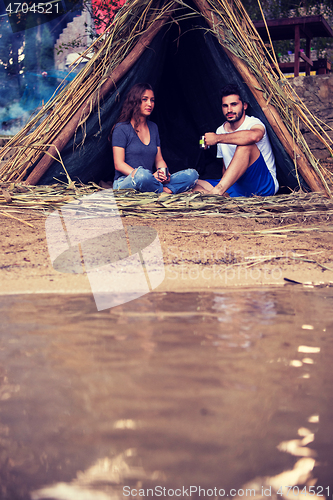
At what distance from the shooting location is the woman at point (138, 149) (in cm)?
295

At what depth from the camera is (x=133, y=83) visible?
3.24 m

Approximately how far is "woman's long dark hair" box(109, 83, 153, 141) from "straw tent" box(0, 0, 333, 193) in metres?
0.11

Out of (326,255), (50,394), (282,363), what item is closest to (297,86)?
(326,255)

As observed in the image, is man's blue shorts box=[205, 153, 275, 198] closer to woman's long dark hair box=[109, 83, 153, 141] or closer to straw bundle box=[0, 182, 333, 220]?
straw bundle box=[0, 182, 333, 220]

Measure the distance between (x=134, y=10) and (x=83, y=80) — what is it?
2.02 feet

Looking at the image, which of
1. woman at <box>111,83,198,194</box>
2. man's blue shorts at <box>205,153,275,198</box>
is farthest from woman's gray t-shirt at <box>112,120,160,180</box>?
man's blue shorts at <box>205,153,275,198</box>

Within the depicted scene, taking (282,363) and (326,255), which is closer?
(282,363)

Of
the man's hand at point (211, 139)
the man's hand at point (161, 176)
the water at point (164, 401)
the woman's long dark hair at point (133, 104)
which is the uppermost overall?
the woman's long dark hair at point (133, 104)

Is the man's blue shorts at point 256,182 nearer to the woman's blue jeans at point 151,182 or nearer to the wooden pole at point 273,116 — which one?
the wooden pole at point 273,116

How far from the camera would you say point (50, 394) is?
80cm

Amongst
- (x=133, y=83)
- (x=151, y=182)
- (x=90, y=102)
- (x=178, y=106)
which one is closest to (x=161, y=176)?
(x=151, y=182)

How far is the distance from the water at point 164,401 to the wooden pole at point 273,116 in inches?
75.8

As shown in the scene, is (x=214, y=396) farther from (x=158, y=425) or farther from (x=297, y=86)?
(x=297, y=86)

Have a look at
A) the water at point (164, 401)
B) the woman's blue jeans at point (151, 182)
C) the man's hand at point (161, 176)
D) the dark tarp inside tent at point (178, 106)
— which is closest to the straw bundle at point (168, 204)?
the woman's blue jeans at point (151, 182)
